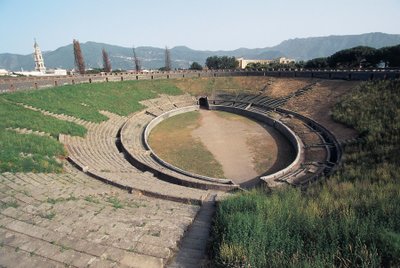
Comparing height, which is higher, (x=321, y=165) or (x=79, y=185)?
(x=79, y=185)

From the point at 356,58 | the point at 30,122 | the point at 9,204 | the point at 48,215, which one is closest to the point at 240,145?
the point at 30,122

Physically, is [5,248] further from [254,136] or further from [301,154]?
[254,136]

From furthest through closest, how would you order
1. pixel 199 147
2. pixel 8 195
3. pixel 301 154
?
pixel 199 147 < pixel 301 154 < pixel 8 195

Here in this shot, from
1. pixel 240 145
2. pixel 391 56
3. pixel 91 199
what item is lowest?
pixel 240 145

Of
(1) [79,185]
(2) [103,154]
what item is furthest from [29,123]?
(1) [79,185]

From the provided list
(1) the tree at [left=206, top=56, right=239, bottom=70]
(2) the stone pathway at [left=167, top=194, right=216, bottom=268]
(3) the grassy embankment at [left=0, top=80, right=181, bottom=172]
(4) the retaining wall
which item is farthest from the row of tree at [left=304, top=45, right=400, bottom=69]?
(2) the stone pathway at [left=167, top=194, right=216, bottom=268]

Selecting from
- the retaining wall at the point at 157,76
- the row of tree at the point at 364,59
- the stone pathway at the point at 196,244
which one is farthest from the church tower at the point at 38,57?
the stone pathway at the point at 196,244

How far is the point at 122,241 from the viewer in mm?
6562

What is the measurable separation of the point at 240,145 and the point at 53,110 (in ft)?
59.4

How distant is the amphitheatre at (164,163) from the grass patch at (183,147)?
0.11m

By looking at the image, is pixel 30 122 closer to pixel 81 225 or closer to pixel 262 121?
pixel 81 225

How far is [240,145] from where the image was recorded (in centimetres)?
2458

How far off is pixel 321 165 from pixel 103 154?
15.7 meters

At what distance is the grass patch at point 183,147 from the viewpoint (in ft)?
64.6
